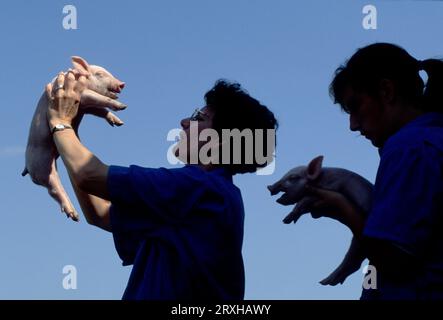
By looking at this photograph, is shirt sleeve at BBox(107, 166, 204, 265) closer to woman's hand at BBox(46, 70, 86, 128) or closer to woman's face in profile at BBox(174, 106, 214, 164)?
woman's face in profile at BBox(174, 106, 214, 164)

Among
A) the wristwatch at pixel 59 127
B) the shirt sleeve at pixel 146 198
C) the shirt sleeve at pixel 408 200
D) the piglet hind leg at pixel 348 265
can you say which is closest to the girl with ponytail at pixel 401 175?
A: the shirt sleeve at pixel 408 200

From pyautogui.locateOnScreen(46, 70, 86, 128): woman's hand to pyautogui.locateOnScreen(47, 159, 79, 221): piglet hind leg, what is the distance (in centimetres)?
22

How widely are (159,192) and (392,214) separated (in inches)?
32.3

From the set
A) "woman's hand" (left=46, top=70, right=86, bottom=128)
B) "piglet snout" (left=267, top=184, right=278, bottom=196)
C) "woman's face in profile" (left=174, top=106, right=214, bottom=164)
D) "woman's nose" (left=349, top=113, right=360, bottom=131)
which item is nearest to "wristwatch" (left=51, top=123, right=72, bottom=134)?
"woman's hand" (left=46, top=70, right=86, bottom=128)

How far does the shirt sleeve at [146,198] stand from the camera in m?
2.99

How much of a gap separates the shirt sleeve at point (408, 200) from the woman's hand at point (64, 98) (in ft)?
3.87

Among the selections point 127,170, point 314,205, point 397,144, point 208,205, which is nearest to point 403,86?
point 397,144

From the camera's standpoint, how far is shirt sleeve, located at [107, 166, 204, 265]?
2.99 metres

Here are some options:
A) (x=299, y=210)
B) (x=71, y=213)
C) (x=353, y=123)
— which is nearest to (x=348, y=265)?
(x=299, y=210)

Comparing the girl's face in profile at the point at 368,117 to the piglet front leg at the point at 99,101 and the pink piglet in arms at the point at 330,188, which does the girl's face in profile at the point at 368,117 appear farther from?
the piglet front leg at the point at 99,101

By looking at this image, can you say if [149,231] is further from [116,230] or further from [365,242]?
[365,242]

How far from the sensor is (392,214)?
8.34 feet

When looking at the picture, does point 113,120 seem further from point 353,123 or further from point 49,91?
point 353,123

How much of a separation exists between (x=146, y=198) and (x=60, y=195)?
0.46 metres
